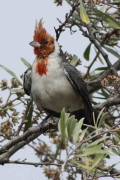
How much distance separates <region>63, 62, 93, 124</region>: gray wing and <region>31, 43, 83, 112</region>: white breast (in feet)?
0.12

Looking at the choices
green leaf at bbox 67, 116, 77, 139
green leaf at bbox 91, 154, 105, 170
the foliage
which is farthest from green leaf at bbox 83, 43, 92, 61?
Answer: green leaf at bbox 91, 154, 105, 170

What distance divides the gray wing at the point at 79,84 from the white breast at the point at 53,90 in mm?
37

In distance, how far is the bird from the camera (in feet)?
12.7

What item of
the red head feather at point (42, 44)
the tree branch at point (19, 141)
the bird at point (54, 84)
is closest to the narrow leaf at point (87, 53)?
the bird at point (54, 84)

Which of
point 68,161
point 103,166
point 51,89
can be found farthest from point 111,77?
point 51,89

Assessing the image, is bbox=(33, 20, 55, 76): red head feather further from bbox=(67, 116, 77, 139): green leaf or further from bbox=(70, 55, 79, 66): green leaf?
bbox=(67, 116, 77, 139): green leaf

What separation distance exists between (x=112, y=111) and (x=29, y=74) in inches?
30.5

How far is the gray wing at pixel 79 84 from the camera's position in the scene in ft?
12.8

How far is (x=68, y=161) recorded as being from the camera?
2.11 meters

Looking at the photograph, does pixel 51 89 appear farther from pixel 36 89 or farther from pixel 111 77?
pixel 111 77

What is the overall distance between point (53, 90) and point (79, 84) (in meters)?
0.22

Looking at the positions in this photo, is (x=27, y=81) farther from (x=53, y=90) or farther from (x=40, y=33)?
(x=40, y=33)

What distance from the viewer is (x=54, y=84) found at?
3.86 metres

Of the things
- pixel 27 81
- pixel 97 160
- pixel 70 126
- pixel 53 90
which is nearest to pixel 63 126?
pixel 70 126
